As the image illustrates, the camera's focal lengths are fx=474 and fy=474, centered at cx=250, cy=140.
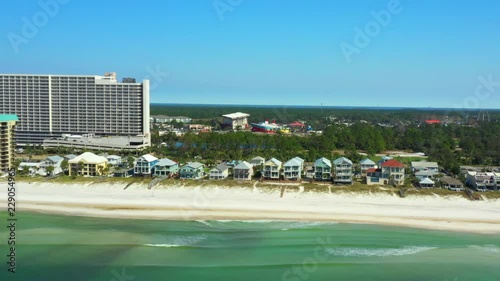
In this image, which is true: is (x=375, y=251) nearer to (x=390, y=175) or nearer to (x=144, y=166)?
(x=390, y=175)

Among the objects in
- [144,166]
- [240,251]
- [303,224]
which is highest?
[144,166]

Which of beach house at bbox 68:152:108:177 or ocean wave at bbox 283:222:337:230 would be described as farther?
beach house at bbox 68:152:108:177

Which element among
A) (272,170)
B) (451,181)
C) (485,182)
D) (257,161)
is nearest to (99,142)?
(257,161)

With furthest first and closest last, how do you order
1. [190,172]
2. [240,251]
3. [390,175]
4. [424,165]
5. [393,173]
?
[424,165] < [190,172] < [393,173] < [390,175] < [240,251]

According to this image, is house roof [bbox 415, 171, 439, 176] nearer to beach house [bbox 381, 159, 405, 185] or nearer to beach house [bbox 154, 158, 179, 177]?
beach house [bbox 381, 159, 405, 185]

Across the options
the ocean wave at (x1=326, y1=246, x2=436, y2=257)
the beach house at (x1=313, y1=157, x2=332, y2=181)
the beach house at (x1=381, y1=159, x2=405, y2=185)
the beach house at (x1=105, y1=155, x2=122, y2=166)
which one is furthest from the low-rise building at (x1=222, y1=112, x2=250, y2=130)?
the ocean wave at (x1=326, y1=246, x2=436, y2=257)

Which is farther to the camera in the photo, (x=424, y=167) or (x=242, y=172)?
(x=424, y=167)
